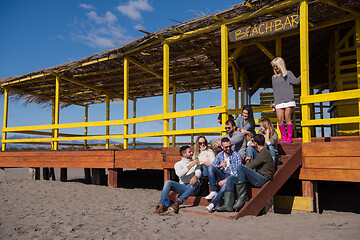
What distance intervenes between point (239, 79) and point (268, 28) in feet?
17.1

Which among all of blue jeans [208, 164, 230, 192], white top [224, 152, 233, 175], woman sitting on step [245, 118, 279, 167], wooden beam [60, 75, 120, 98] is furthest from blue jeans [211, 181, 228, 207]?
wooden beam [60, 75, 120, 98]

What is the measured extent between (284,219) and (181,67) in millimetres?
7739

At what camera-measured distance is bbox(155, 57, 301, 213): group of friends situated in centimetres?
533

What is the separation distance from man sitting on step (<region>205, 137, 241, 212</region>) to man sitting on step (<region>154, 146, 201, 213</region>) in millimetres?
377

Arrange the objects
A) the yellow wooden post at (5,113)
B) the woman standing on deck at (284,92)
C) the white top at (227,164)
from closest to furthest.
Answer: the white top at (227,164), the woman standing on deck at (284,92), the yellow wooden post at (5,113)

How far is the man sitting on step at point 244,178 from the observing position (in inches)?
208

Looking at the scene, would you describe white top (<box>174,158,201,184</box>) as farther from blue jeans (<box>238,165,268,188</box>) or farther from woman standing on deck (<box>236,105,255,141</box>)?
woman standing on deck (<box>236,105,255,141</box>)

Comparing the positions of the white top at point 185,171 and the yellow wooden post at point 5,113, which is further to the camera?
the yellow wooden post at point 5,113

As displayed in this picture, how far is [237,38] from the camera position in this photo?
296 inches

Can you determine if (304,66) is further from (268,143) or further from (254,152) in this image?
(254,152)

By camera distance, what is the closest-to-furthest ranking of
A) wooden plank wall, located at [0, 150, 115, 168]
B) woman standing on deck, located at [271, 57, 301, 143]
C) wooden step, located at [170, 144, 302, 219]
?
wooden step, located at [170, 144, 302, 219] < woman standing on deck, located at [271, 57, 301, 143] < wooden plank wall, located at [0, 150, 115, 168]

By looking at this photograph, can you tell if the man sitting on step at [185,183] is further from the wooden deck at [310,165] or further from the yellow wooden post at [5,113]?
the yellow wooden post at [5,113]

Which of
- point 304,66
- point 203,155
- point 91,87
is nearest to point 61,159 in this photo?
point 91,87

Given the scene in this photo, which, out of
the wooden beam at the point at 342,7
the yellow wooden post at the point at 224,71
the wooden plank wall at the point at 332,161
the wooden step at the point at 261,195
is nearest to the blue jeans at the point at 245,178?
the wooden step at the point at 261,195
